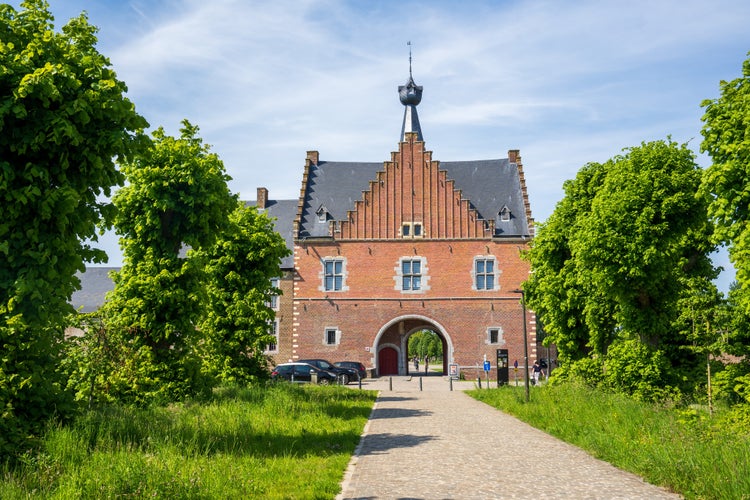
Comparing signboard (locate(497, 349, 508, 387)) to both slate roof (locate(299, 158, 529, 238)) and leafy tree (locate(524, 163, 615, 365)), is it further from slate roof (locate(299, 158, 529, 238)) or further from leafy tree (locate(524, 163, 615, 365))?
slate roof (locate(299, 158, 529, 238))

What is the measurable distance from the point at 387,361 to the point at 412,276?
250 inches

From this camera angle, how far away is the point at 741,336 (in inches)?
663

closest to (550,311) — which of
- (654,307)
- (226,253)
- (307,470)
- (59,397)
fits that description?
(654,307)

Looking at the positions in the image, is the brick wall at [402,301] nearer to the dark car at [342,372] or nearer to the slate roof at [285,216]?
the slate roof at [285,216]

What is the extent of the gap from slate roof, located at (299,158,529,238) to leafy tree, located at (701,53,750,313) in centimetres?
2749

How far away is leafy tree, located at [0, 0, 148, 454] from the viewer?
8281 millimetres

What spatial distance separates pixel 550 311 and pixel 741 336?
8668 millimetres

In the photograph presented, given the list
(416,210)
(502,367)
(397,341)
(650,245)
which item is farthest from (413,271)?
(650,245)

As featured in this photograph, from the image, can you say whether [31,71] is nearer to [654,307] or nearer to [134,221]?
[134,221]

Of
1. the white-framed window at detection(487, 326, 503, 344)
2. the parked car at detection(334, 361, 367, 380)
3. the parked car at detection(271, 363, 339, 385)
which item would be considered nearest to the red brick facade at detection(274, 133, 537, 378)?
the white-framed window at detection(487, 326, 503, 344)

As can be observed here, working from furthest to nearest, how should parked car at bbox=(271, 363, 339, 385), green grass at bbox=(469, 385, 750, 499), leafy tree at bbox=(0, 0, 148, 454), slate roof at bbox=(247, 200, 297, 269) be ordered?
slate roof at bbox=(247, 200, 297, 269), parked car at bbox=(271, 363, 339, 385), leafy tree at bbox=(0, 0, 148, 454), green grass at bbox=(469, 385, 750, 499)

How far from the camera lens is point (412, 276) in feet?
133

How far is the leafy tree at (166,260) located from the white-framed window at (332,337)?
81.2ft

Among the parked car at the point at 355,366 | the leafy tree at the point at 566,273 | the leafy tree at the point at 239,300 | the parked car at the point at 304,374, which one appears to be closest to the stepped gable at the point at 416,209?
the parked car at the point at 355,366
